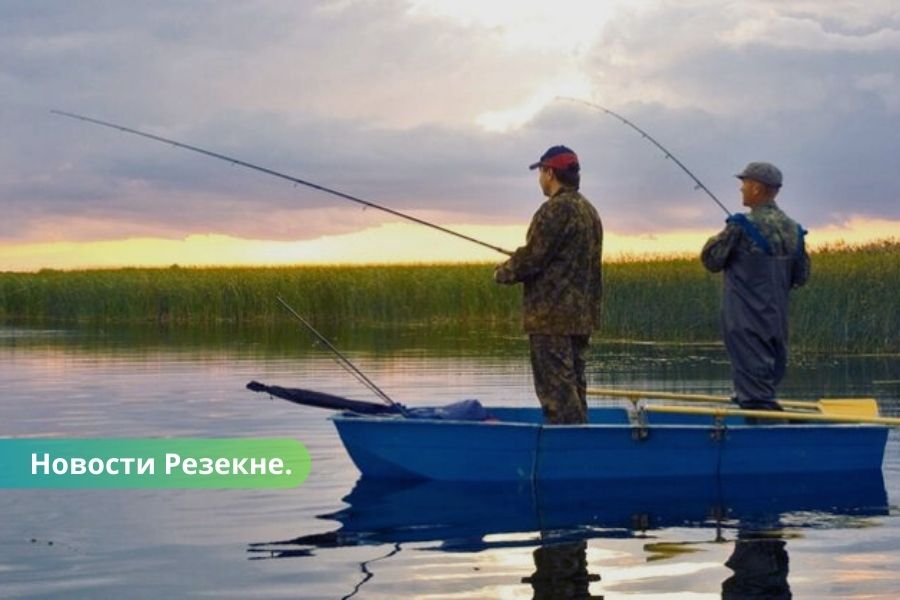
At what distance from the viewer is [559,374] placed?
967 cm

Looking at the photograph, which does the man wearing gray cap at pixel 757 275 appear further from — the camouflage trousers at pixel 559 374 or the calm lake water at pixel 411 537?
the camouflage trousers at pixel 559 374

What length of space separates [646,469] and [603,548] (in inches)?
83.0

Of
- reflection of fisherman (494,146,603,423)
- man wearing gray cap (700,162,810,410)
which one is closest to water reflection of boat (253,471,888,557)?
reflection of fisherman (494,146,603,423)

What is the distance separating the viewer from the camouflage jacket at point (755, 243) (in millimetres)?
9922

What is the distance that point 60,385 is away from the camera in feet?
59.2

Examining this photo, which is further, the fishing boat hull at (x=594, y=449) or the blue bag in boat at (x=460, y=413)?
the blue bag in boat at (x=460, y=413)

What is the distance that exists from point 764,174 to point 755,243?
0.47 meters

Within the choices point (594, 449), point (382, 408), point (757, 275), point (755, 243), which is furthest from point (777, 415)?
point (382, 408)

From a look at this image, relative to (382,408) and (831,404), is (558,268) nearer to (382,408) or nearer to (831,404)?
(382,408)

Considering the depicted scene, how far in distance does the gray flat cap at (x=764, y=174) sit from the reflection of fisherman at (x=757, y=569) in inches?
109

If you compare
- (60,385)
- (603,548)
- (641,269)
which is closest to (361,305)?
(641,269)

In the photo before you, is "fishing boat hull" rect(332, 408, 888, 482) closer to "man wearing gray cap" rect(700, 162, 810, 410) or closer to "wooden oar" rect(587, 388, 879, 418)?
"man wearing gray cap" rect(700, 162, 810, 410)

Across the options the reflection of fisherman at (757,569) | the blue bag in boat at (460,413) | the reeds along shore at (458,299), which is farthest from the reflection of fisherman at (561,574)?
the reeds along shore at (458,299)

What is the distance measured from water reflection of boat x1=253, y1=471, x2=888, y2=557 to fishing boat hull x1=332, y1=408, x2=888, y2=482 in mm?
70
